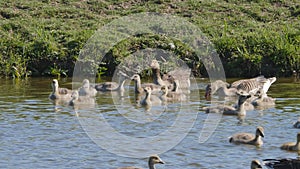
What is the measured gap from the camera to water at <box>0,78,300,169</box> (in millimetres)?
11250

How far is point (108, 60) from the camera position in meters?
20.7

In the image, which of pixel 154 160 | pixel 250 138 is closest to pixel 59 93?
pixel 250 138

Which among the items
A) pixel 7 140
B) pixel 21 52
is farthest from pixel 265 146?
pixel 21 52

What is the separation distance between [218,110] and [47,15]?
11183 mm

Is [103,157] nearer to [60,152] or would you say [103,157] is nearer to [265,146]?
[60,152]

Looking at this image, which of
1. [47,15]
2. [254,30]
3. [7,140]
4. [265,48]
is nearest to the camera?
[7,140]

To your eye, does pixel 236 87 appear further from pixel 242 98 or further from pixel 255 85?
pixel 242 98

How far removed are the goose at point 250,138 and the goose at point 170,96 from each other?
15.3 feet

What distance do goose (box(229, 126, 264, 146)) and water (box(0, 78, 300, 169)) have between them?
118mm

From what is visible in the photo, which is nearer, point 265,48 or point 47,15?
point 265,48

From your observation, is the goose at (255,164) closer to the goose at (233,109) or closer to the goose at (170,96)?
the goose at (233,109)

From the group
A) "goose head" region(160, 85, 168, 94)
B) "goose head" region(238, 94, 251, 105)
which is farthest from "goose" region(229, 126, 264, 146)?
"goose head" region(160, 85, 168, 94)

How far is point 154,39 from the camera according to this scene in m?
21.5

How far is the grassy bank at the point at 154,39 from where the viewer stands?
20156 mm
